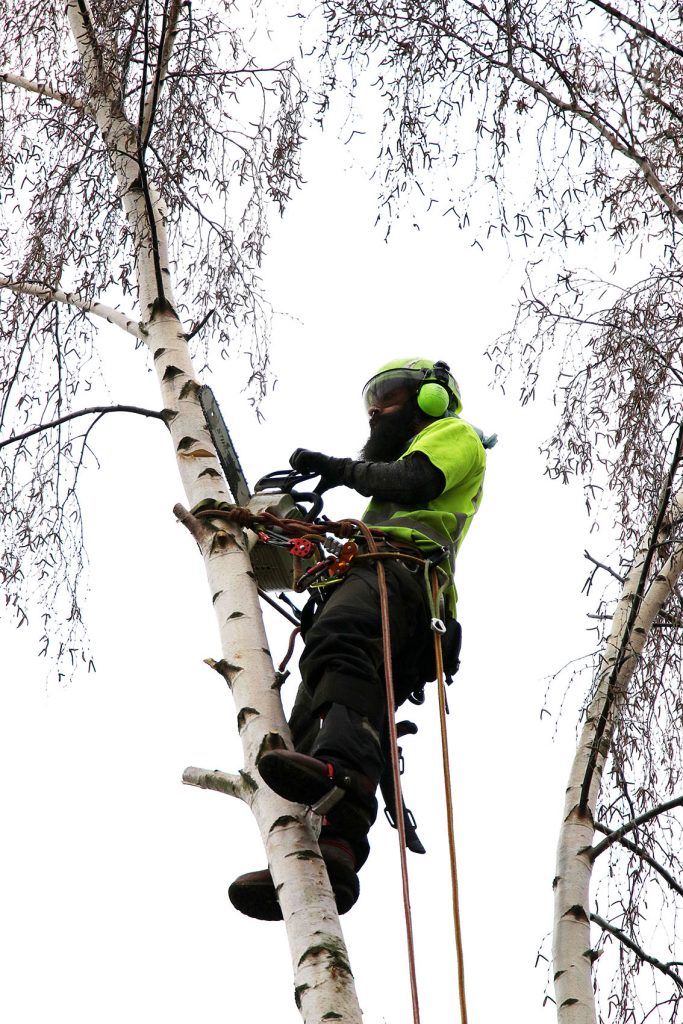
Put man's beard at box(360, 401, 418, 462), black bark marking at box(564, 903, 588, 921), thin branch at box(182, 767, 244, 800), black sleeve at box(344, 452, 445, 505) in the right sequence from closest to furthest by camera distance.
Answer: thin branch at box(182, 767, 244, 800) < black bark marking at box(564, 903, 588, 921) < black sleeve at box(344, 452, 445, 505) < man's beard at box(360, 401, 418, 462)

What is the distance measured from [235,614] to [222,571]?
18 cm

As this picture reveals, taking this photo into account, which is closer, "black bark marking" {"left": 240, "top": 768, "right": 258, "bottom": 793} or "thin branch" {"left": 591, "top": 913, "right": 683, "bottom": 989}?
"black bark marking" {"left": 240, "top": 768, "right": 258, "bottom": 793}

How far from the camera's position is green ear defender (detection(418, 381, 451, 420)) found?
4523 millimetres

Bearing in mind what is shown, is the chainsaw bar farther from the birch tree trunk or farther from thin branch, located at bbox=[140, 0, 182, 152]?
thin branch, located at bbox=[140, 0, 182, 152]

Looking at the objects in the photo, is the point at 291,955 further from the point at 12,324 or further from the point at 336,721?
the point at 12,324

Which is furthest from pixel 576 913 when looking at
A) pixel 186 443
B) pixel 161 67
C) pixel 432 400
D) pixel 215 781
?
pixel 161 67

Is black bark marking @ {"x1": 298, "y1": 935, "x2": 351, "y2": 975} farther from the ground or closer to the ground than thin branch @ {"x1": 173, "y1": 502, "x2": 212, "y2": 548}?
closer to the ground

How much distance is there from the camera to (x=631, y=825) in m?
4.10

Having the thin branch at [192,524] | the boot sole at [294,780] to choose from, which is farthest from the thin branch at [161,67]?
the boot sole at [294,780]

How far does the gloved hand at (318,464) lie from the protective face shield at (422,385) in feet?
1.30

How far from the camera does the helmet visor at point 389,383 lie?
470 centimetres

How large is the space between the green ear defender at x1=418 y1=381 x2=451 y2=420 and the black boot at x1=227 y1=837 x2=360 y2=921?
1557 millimetres

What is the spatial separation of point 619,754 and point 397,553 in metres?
0.93

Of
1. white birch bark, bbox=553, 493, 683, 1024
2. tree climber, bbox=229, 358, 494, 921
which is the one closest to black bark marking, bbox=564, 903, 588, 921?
white birch bark, bbox=553, 493, 683, 1024
